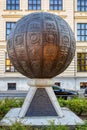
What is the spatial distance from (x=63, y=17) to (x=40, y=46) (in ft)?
88.9

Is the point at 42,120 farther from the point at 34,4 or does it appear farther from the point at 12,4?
the point at 12,4

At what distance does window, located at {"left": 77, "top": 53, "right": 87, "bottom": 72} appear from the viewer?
121 ft

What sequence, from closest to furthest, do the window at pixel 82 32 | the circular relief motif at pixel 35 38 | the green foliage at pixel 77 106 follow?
1. the circular relief motif at pixel 35 38
2. the green foliage at pixel 77 106
3. the window at pixel 82 32

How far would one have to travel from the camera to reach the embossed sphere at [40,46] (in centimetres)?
1070

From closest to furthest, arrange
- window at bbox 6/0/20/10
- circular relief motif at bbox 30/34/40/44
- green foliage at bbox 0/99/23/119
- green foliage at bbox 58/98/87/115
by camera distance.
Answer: circular relief motif at bbox 30/34/40/44
green foliage at bbox 0/99/23/119
green foliage at bbox 58/98/87/115
window at bbox 6/0/20/10

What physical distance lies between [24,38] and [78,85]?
2609 centimetres

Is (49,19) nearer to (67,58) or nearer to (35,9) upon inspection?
(67,58)

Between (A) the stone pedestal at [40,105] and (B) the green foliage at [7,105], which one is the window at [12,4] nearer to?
(B) the green foliage at [7,105]

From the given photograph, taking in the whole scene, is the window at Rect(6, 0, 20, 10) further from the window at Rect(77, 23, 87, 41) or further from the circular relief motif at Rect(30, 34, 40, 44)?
the circular relief motif at Rect(30, 34, 40, 44)

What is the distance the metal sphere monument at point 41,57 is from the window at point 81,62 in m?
25.4

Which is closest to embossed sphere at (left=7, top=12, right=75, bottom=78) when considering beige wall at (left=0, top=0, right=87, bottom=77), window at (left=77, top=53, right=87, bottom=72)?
beige wall at (left=0, top=0, right=87, bottom=77)

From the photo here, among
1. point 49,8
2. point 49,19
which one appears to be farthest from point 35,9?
point 49,19

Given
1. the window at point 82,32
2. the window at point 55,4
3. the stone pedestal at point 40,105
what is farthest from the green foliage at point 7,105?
the window at point 55,4

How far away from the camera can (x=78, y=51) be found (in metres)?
37.3
